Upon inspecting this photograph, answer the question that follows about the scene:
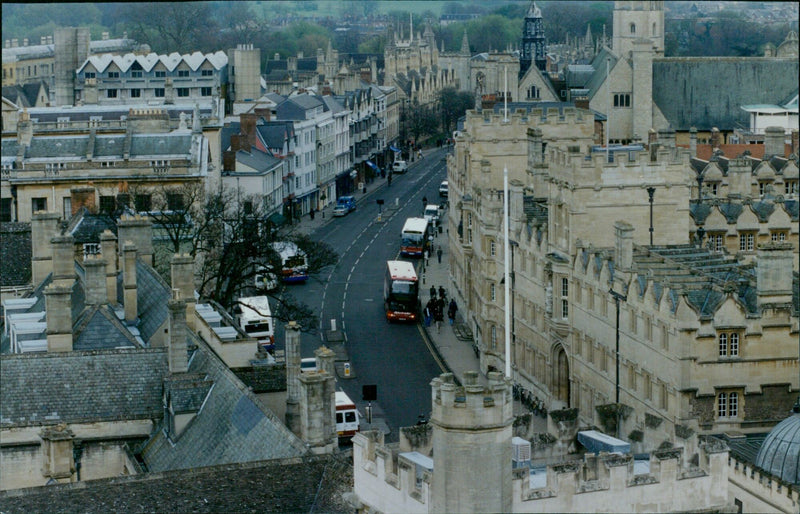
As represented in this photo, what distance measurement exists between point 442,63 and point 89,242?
101 meters

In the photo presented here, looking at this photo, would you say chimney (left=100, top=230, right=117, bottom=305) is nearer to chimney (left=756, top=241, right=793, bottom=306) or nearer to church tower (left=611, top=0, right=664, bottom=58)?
chimney (left=756, top=241, right=793, bottom=306)

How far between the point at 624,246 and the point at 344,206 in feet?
198

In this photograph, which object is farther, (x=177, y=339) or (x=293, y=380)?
(x=177, y=339)

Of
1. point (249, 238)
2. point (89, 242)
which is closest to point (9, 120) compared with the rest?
point (249, 238)

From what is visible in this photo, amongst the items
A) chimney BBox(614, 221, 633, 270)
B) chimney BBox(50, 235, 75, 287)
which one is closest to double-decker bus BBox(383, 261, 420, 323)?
chimney BBox(614, 221, 633, 270)

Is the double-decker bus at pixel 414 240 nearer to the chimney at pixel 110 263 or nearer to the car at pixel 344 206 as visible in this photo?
the car at pixel 344 206

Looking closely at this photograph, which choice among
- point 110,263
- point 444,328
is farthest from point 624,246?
point 444,328

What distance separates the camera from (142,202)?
66812 mm

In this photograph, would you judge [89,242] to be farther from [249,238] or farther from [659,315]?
[659,315]

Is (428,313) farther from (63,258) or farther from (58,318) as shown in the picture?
(58,318)

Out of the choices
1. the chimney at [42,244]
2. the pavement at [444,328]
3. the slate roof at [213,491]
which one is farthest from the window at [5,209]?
the slate roof at [213,491]

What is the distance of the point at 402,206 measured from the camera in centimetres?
10825

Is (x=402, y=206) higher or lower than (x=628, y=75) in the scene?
lower

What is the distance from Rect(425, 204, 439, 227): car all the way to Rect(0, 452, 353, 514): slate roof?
6661 cm
